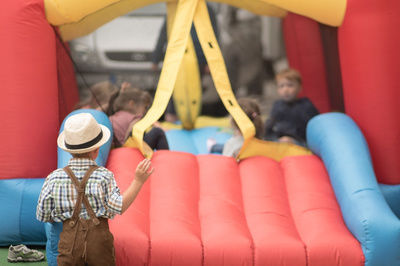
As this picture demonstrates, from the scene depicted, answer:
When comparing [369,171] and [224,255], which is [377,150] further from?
[224,255]

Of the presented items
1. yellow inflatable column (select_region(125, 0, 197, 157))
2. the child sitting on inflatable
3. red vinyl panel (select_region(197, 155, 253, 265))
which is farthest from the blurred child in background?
red vinyl panel (select_region(197, 155, 253, 265))

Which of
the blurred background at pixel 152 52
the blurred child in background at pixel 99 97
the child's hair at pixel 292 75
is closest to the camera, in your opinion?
the blurred child in background at pixel 99 97

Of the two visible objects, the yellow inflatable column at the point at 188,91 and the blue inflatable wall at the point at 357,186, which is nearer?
the blue inflatable wall at the point at 357,186

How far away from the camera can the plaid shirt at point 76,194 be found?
115 inches

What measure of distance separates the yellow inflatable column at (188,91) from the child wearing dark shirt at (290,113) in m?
0.63

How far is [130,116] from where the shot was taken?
4309 millimetres

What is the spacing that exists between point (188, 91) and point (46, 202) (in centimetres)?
245

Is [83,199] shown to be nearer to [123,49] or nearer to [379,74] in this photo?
[379,74]

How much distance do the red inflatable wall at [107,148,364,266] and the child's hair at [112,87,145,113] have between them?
533 mm

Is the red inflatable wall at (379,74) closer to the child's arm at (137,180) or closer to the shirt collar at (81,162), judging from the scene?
the child's arm at (137,180)

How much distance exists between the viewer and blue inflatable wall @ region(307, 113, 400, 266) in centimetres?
333

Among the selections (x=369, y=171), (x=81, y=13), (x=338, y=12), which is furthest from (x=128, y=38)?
(x=369, y=171)

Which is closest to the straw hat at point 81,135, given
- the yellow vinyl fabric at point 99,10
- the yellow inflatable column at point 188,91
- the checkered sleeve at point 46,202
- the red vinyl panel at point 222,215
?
the checkered sleeve at point 46,202

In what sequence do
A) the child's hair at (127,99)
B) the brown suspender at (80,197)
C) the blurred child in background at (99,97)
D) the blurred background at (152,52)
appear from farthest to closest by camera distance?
the blurred background at (152,52) → the blurred child in background at (99,97) → the child's hair at (127,99) → the brown suspender at (80,197)
